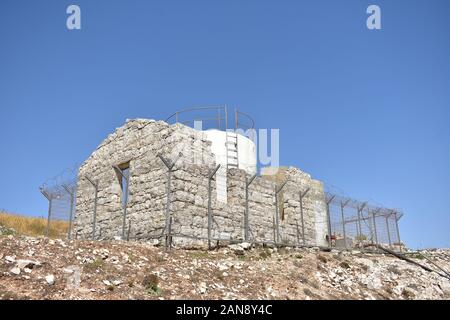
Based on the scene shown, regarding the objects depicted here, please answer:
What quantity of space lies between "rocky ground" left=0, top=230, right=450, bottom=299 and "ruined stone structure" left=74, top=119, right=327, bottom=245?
3.64 feet

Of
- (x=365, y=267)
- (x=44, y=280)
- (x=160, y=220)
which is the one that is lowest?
(x=44, y=280)

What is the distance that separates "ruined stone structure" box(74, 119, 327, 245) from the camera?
13625 mm

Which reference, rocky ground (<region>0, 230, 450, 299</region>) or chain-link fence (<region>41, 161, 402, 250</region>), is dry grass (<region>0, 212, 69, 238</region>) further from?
rocky ground (<region>0, 230, 450, 299</region>)

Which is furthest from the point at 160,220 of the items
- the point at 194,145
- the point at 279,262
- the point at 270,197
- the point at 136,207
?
the point at 270,197

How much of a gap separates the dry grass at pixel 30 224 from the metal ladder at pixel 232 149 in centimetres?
978

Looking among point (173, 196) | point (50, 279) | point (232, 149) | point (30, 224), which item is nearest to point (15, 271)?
point (50, 279)

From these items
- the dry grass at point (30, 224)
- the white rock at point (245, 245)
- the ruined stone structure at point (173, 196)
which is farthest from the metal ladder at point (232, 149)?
the dry grass at point (30, 224)

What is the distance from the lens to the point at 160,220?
44.4 ft

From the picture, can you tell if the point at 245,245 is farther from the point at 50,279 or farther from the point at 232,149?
the point at 50,279

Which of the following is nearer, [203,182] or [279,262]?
[279,262]

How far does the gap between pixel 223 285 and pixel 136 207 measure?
558 cm
